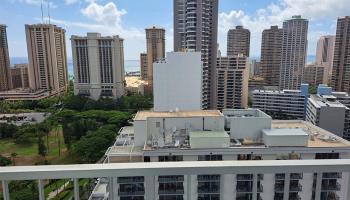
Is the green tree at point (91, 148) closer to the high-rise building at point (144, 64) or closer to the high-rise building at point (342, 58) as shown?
the high-rise building at point (342, 58)

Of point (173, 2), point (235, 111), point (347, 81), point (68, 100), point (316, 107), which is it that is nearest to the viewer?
point (235, 111)

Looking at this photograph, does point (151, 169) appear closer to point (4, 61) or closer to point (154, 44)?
point (154, 44)

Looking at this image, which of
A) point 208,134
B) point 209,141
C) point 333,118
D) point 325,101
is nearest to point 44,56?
point 208,134

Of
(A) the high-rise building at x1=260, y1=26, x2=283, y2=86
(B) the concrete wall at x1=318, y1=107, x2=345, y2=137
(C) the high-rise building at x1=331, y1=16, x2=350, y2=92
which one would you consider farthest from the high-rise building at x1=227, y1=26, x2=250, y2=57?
(B) the concrete wall at x1=318, y1=107, x2=345, y2=137

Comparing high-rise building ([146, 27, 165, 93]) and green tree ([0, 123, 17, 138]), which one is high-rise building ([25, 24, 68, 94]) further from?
green tree ([0, 123, 17, 138])

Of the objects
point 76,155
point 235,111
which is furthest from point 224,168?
point 76,155

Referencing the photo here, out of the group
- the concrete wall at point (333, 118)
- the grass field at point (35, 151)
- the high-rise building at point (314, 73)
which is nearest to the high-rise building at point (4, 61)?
the grass field at point (35, 151)

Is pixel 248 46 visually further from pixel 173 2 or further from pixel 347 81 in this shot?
pixel 173 2
